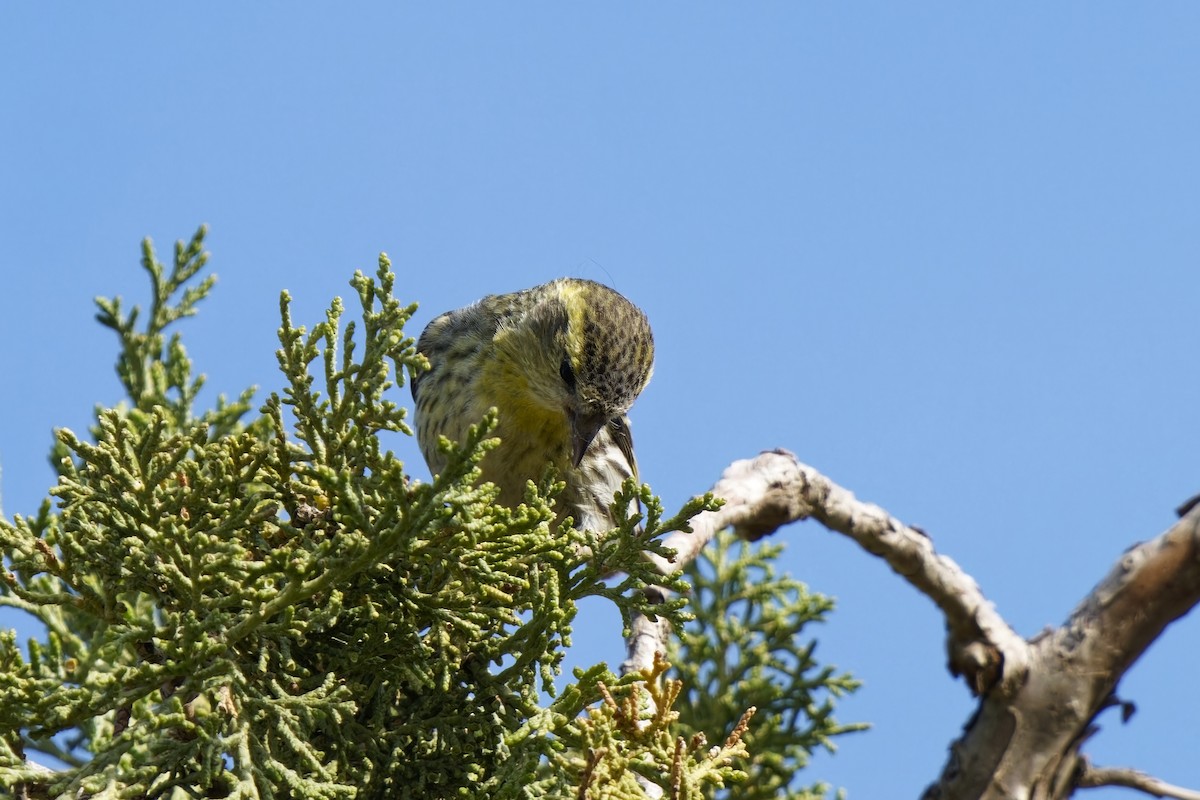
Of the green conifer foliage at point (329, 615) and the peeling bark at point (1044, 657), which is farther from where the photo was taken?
the peeling bark at point (1044, 657)

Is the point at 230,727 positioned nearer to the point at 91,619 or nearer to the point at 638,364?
the point at 91,619

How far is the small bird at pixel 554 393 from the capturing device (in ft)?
15.0

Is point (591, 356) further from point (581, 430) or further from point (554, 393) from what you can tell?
point (581, 430)

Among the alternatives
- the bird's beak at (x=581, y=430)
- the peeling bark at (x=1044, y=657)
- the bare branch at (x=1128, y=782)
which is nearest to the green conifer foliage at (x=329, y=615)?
the bird's beak at (x=581, y=430)

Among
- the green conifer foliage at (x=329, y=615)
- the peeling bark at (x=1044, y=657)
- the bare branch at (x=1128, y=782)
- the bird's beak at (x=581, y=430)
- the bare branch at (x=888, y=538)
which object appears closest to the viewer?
the green conifer foliage at (x=329, y=615)

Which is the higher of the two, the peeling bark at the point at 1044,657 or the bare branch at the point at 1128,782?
the peeling bark at the point at 1044,657

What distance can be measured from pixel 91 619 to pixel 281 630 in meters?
2.04

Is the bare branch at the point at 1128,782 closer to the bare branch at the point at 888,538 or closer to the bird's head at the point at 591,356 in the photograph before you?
the bare branch at the point at 888,538

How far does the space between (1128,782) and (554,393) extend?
9.35 feet

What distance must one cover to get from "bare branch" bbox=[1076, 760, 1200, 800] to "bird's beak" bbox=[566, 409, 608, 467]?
253cm

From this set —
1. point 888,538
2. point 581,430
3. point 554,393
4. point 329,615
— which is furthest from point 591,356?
point 329,615

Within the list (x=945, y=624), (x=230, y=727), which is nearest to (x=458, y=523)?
(x=230, y=727)

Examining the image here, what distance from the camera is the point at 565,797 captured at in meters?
2.75

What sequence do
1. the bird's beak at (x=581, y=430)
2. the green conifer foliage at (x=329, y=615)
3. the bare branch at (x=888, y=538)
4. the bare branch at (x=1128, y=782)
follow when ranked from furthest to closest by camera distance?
the bare branch at (x=888, y=538)
the bare branch at (x=1128, y=782)
the bird's beak at (x=581, y=430)
the green conifer foliage at (x=329, y=615)
